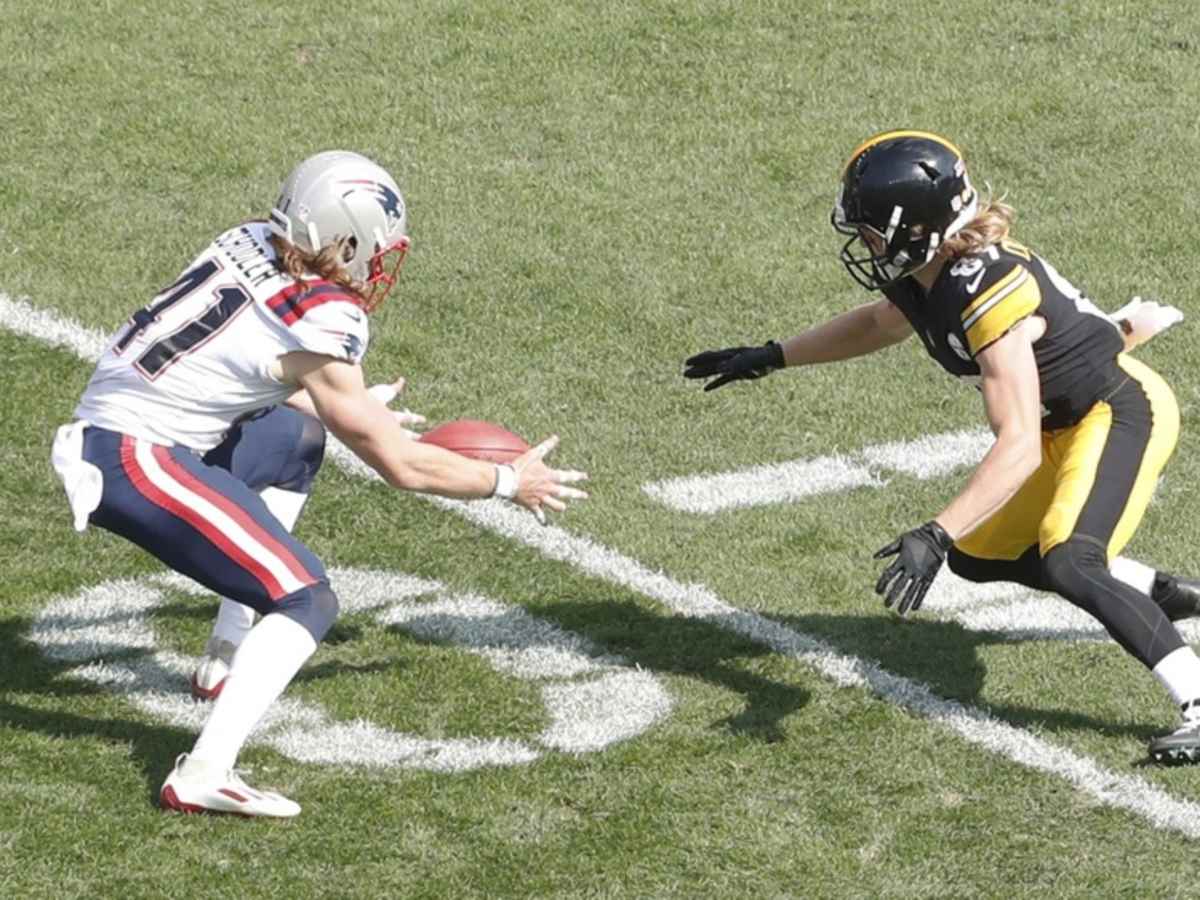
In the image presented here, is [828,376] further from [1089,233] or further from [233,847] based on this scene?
[233,847]

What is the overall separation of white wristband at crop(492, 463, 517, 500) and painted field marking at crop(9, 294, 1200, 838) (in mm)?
1322

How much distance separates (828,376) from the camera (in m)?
9.05

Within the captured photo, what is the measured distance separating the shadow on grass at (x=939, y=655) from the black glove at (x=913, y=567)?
844mm

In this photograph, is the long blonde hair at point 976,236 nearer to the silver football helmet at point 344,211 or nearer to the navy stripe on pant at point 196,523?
the silver football helmet at point 344,211

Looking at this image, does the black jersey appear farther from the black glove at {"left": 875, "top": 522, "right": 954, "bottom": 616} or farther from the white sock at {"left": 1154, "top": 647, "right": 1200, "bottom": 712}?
the white sock at {"left": 1154, "top": 647, "right": 1200, "bottom": 712}

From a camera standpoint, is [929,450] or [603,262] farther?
[603,262]

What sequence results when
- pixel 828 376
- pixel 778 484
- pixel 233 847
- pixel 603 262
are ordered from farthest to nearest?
pixel 603 262
pixel 828 376
pixel 778 484
pixel 233 847

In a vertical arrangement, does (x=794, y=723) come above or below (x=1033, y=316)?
below

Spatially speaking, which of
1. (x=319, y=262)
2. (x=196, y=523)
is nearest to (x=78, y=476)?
(x=196, y=523)

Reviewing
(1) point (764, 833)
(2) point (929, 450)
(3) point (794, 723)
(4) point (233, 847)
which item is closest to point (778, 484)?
(2) point (929, 450)

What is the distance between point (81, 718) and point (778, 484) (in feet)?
9.19

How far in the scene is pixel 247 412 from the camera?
20.3 feet

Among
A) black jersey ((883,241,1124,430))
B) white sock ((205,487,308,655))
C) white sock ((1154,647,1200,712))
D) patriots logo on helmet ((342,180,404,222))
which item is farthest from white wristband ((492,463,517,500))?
white sock ((1154,647,1200,712))

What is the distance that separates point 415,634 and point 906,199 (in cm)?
215
